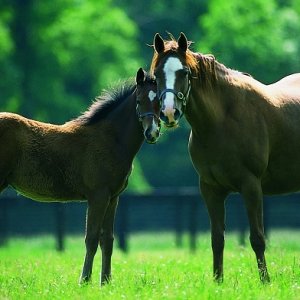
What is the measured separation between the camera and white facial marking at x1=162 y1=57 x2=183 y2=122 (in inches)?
396

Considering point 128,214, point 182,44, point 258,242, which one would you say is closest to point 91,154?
point 182,44

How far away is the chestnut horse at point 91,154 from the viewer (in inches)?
433

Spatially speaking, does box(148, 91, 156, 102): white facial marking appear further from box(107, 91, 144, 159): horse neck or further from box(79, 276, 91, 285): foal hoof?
box(79, 276, 91, 285): foal hoof

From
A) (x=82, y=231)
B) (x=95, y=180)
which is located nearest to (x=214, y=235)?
(x=95, y=180)

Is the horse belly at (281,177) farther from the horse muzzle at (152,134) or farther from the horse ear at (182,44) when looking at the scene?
the horse ear at (182,44)

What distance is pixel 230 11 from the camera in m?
36.9

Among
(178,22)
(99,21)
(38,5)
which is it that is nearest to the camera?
(38,5)

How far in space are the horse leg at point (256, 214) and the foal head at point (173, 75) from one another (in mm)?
1027

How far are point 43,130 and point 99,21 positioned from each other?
26335 mm

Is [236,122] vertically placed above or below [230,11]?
below

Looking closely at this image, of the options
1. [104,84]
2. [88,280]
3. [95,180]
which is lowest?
[88,280]

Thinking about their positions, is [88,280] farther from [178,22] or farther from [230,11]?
[178,22]

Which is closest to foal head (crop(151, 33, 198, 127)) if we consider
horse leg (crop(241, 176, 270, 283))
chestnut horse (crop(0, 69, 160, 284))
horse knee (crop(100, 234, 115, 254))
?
chestnut horse (crop(0, 69, 160, 284))

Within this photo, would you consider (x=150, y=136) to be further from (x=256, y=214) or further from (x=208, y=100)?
(x=256, y=214)
